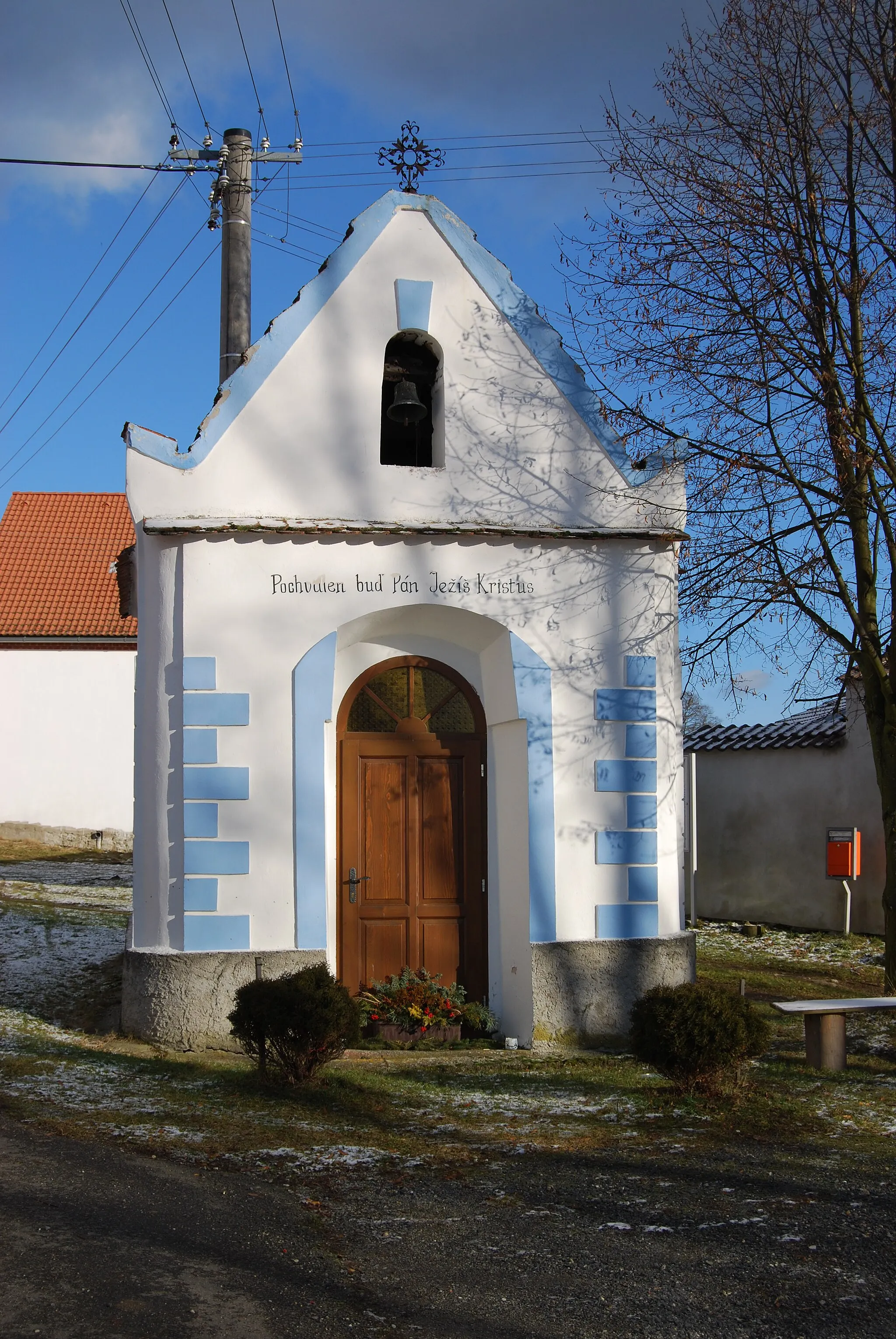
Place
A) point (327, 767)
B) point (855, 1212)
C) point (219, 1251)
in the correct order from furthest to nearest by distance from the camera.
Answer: point (327, 767) → point (855, 1212) → point (219, 1251)

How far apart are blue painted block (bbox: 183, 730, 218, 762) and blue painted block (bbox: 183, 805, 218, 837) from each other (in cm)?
35

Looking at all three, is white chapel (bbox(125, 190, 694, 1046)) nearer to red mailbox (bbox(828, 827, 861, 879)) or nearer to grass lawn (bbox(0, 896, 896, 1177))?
grass lawn (bbox(0, 896, 896, 1177))

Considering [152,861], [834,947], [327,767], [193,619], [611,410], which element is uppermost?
[611,410]

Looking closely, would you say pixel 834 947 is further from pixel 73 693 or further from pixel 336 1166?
pixel 73 693

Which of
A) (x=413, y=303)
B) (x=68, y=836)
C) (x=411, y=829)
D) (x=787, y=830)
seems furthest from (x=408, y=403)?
(x=68, y=836)

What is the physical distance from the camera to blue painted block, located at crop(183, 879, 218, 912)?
29.2 feet

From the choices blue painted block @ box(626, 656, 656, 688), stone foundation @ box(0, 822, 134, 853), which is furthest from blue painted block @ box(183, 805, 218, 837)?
stone foundation @ box(0, 822, 134, 853)

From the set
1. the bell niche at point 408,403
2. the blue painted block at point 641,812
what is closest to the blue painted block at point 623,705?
the blue painted block at point 641,812

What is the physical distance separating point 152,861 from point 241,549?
2459mm

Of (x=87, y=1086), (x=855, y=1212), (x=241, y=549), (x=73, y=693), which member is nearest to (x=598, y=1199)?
(x=855, y=1212)

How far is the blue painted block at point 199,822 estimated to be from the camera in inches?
352

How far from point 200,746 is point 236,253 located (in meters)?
8.52

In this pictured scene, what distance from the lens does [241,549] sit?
9219mm

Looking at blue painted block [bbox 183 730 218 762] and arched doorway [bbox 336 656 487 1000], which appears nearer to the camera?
blue painted block [bbox 183 730 218 762]
